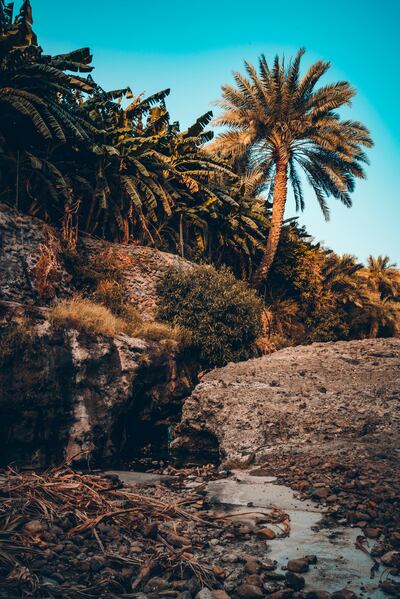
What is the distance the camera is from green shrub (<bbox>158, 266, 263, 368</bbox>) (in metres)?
15.0

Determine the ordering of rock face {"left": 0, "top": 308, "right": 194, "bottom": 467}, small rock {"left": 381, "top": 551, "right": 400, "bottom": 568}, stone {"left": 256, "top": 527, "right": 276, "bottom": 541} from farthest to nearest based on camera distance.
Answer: rock face {"left": 0, "top": 308, "right": 194, "bottom": 467} < stone {"left": 256, "top": 527, "right": 276, "bottom": 541} < small rock {"left": 381, "top": 551, "right": 400, "bottom": 568}

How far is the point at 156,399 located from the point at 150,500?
21.6 ft

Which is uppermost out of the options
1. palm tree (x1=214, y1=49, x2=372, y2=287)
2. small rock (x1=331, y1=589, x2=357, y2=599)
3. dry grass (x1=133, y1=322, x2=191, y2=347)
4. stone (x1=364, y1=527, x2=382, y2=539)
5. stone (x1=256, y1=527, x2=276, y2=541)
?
palm tree (x1=214, y1=49, x2=372, y2=287)

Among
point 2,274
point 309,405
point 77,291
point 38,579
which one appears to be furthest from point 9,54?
point 38,579

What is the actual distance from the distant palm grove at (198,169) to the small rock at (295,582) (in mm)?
12530

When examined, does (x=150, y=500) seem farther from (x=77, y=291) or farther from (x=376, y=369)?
(x=77, y=291)

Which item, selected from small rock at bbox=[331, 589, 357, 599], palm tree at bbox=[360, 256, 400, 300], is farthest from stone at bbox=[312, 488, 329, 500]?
palm tree at bbox=[360, 256, 400, 300]

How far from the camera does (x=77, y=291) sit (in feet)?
47.9

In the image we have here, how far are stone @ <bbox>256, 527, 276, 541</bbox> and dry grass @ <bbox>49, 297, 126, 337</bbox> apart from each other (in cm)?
725

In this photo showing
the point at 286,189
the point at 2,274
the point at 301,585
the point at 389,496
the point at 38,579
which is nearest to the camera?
the point at 38,579

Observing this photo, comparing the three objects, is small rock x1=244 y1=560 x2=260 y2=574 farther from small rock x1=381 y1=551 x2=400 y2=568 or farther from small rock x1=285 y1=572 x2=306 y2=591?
small rock x1=381 y1=551 x2=400 y2=568

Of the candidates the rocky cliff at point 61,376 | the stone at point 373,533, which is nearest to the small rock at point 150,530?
the stone at point 373,533

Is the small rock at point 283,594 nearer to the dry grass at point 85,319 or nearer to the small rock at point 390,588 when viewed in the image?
the small rock at point 390,588

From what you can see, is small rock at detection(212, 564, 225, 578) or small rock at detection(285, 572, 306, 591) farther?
small rock at detection(212, 564, 225, 578)
